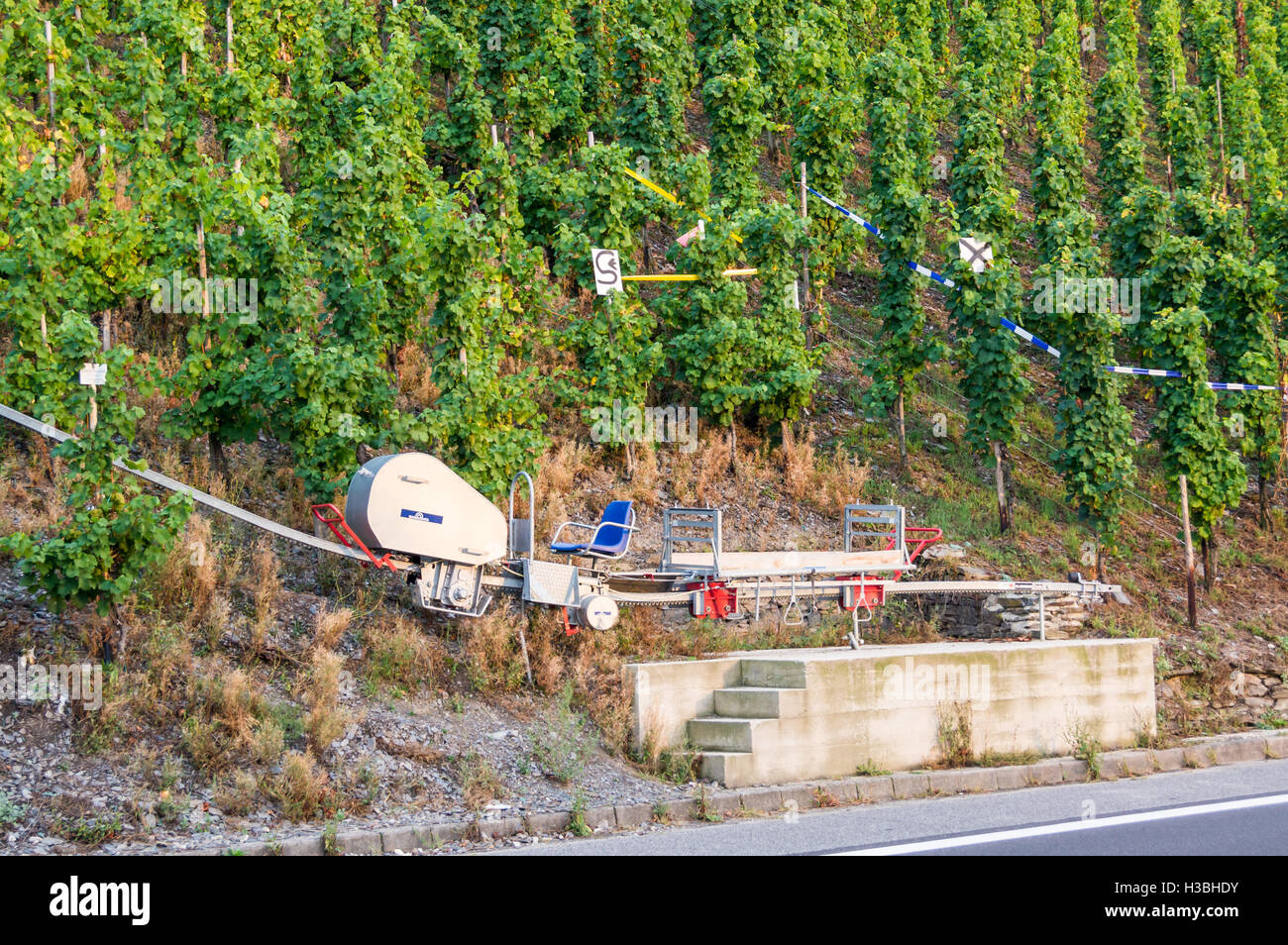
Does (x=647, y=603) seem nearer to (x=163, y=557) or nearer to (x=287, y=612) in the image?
(x=287, y=612)

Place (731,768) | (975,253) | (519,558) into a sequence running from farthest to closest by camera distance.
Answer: (975,253)
(519,558)
(731,768)

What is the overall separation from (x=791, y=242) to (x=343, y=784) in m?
12.0

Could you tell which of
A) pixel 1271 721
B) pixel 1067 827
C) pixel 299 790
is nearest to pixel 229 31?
pixel 299 790

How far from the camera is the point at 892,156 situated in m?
22.6

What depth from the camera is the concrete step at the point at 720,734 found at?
11227mm

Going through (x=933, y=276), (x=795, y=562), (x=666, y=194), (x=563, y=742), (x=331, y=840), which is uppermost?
(x=666, y=194)

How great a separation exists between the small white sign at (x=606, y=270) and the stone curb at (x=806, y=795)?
8.26 metres

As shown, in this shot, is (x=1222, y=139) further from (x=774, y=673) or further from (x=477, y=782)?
(x=477, y=782)

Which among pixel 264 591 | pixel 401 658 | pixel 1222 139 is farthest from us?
pixel 1222 139

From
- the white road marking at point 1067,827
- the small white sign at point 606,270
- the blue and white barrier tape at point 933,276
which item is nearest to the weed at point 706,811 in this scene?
the white road marking at point 1067,827

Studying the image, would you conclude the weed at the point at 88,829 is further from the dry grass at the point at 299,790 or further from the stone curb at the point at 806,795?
the dry grass at the point at 299,790

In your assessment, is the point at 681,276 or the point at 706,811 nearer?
the point at 706,811

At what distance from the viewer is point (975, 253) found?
18844mm

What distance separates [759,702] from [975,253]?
9.91 meters
